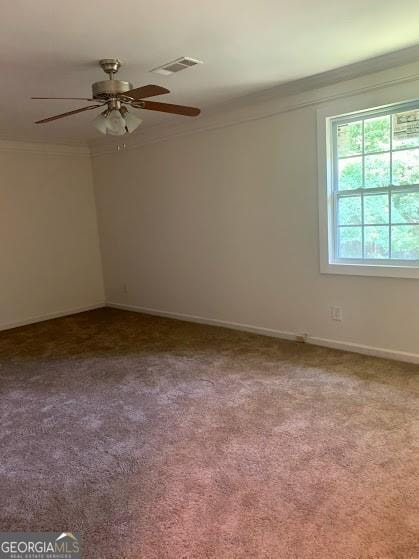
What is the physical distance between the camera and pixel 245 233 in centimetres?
452

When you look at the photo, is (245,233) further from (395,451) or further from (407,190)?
(395,451)

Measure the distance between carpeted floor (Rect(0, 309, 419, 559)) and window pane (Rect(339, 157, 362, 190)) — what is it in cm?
150

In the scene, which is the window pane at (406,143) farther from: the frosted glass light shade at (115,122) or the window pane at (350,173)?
the frosted glass light shade at (115,122)

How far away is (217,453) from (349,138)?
111 inches

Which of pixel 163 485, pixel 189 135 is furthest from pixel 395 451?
pixel 189 135

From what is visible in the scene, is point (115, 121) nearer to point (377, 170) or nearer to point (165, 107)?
point (165, 107)

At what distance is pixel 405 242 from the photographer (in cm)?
352

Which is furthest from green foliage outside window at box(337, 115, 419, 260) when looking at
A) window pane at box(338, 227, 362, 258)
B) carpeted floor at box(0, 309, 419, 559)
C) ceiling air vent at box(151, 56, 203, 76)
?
ceiling air vent at box(151, 56, 203, 76)

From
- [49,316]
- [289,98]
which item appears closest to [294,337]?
[289,98]

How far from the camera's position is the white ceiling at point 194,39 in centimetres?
231

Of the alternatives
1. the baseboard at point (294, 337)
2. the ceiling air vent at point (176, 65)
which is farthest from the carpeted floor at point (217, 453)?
the ceiling air vent at point (176, 65)

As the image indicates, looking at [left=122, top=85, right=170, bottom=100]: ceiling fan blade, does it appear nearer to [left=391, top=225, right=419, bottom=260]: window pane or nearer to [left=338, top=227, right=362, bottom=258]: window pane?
[left=338, top=227, right=362, bottom=258]: window pane

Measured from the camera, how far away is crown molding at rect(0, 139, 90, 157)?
5293 mm

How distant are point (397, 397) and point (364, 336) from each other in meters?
0.92
